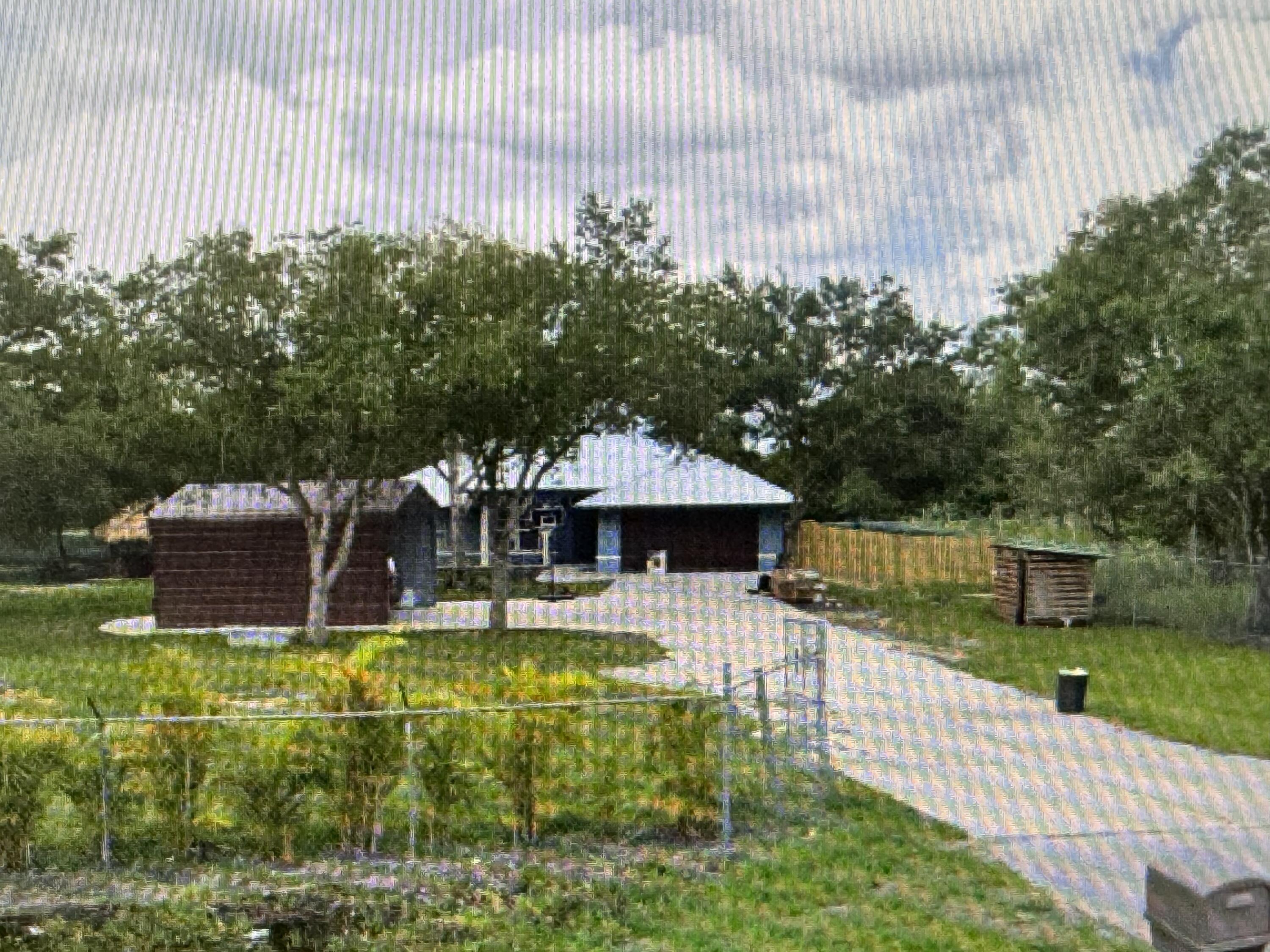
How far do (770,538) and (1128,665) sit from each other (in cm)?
1743

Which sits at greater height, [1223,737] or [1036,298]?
[1036,298]

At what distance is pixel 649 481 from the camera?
35594mm

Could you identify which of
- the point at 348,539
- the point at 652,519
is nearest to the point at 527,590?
the point at 652,519

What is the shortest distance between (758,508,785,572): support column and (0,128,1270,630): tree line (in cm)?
765

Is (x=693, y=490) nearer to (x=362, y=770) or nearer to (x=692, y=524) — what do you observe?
(x=692, y=524)

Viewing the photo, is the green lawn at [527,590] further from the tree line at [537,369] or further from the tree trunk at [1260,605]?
the tree trunk at [1260,605]

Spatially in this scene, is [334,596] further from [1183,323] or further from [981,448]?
[981,448]

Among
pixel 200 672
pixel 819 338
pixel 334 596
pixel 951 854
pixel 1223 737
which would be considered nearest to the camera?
pixel 951 854

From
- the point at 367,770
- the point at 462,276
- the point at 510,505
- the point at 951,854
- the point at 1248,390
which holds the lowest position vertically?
the point at 951,854

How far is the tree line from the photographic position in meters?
20.3

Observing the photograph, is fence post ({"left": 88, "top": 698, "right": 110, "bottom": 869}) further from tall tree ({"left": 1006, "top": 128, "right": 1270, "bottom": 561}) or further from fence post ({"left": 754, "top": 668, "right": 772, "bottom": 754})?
tall tree ({"left": 1006, "top": 128, "right": 1270, "bottom": 561})

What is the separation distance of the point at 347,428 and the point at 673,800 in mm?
13308

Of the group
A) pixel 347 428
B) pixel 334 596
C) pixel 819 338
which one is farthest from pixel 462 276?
pixel 819 338

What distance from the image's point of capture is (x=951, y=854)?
859 cm
